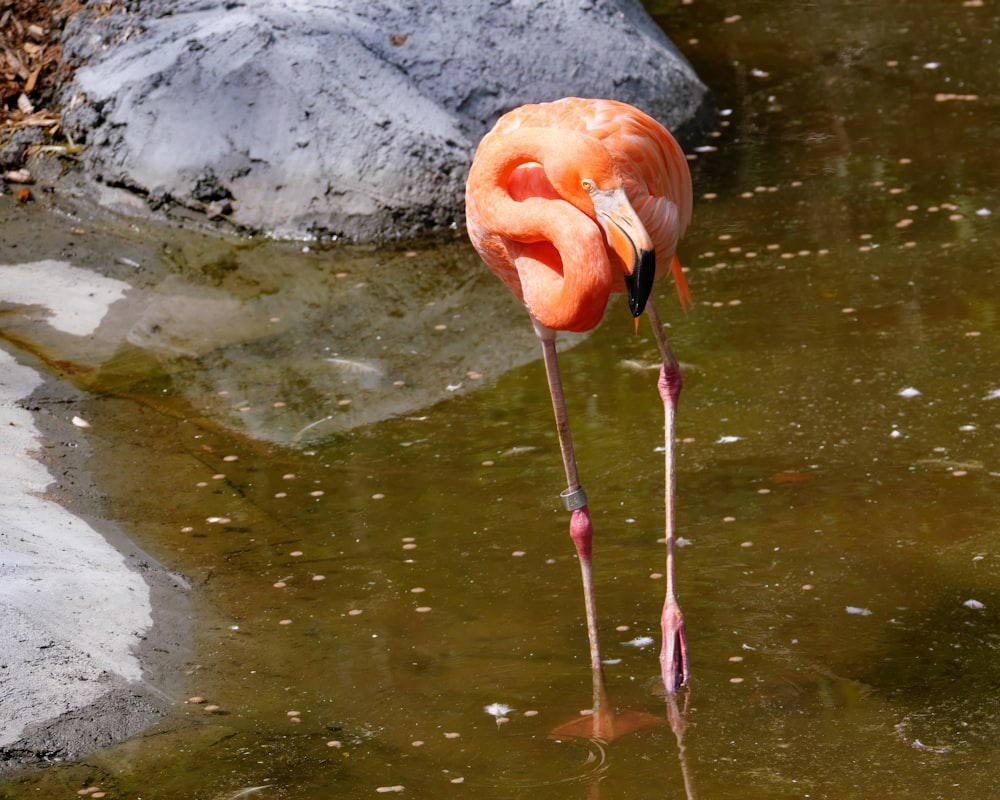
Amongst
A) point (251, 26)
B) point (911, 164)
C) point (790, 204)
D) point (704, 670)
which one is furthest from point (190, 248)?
point (704, 670)

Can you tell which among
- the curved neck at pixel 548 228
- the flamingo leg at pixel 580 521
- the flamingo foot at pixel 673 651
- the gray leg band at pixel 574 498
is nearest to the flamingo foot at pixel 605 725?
the flamingo leg at pixel 580 521

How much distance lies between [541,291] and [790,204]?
4.15 meters

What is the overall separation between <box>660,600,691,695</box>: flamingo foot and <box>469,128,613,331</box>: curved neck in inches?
38.5

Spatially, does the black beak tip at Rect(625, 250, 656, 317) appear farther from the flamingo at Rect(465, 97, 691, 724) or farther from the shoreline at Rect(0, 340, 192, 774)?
the shoreline at Rect(0, 340, 192, 774)

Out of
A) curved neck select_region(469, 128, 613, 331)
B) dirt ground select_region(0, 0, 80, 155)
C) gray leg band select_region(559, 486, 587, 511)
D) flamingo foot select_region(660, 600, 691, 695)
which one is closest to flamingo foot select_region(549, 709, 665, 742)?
flamingo foot select_region(660, 600, 691, 695)

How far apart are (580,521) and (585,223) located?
112cm

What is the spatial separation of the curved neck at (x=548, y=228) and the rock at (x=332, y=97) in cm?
388

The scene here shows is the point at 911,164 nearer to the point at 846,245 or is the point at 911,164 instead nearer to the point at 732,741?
the point at 846,245

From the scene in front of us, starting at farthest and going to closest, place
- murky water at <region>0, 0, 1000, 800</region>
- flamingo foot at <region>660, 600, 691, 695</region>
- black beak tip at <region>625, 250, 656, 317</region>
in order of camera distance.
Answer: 1. flamingo foot at <region>660, 600, 691, 695</region>
2. murky water at <region>0, 0, 1000, 800</region>
3. black beak tip at <region>625, 250, 656, 317</region>

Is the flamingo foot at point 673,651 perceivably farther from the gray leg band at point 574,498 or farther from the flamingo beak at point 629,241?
the flamingo beak at point 629,241

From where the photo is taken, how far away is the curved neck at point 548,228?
3451mm

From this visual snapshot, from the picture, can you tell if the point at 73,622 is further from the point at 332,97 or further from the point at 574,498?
the point at 332,97

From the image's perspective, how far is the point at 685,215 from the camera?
4.30 metres

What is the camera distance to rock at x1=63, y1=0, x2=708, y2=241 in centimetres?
762
